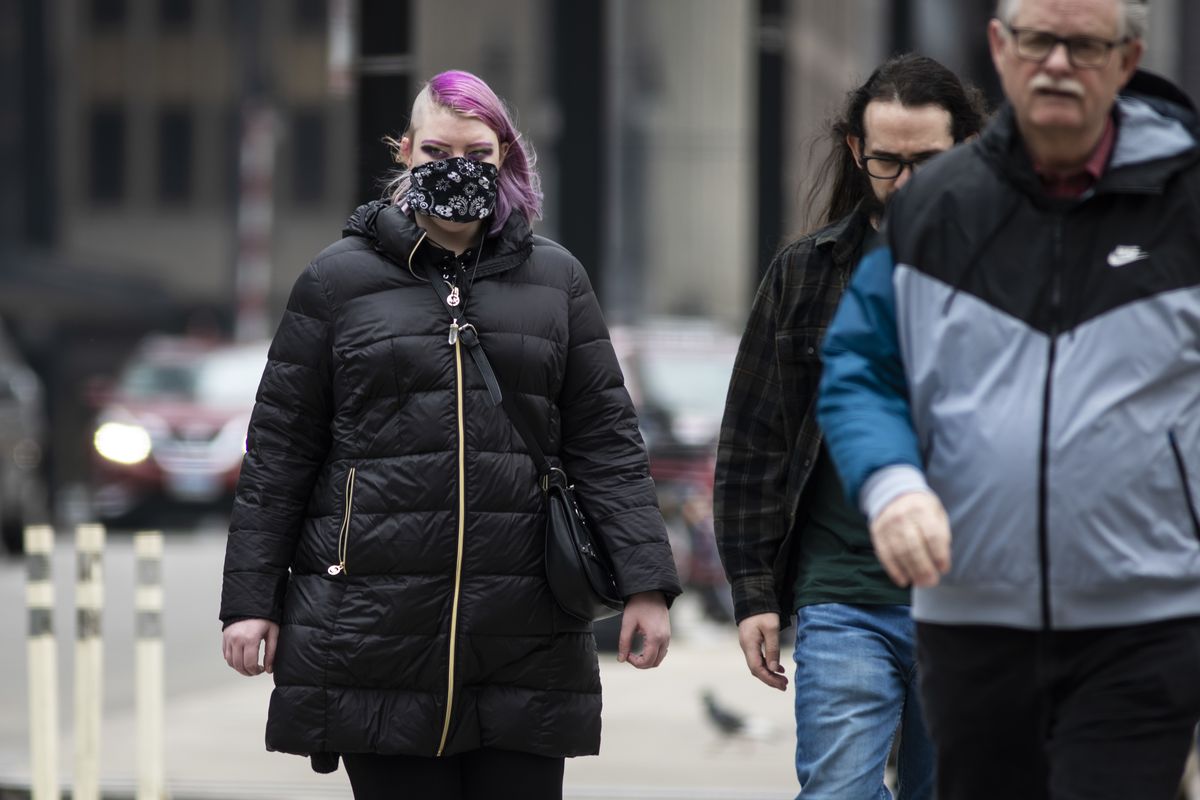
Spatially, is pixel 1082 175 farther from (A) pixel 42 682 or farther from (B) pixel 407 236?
(A) pixel 42 682

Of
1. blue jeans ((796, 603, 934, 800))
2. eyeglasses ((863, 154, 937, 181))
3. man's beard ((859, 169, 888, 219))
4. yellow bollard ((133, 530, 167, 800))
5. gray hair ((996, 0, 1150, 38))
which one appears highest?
gray hair ((996, 0, 1150, 38))

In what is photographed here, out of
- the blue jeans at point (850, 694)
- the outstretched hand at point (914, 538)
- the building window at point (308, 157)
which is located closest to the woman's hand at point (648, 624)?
the blue jeans at point (850, 694)

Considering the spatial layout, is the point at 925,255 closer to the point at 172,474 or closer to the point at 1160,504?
the point at 1160,504

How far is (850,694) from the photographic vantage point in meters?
4.32

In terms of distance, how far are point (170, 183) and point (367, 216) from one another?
47.2 m

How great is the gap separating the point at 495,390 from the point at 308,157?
154 feet

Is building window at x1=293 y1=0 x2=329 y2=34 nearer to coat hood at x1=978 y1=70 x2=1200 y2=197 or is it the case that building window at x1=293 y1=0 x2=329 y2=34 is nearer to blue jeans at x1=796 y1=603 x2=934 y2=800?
blue jeans at x1=796 y1=603 x2=934 y2=800

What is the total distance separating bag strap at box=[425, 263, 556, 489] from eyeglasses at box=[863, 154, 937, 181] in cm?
75

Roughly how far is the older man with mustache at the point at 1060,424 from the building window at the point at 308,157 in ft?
156

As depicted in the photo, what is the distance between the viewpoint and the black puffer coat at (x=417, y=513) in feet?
13.9

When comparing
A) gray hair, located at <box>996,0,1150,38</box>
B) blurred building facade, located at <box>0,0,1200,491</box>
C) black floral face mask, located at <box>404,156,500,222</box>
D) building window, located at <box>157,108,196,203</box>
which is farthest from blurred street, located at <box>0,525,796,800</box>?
building window, located at <box>157,108,196,203</box>

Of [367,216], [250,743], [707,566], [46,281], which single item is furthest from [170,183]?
[367,216]

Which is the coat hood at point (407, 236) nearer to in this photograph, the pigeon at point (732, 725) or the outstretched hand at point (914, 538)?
the outstretched hand at point (914, 538)

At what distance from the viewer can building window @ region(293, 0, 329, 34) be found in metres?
50.7
